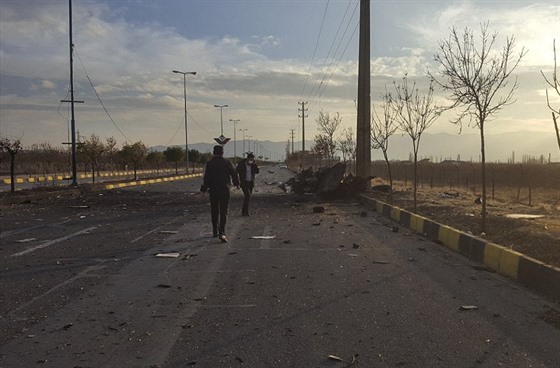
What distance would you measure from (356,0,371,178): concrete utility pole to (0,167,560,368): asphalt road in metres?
14.9

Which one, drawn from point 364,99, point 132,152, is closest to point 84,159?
point 132,152

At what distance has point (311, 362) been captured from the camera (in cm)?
445

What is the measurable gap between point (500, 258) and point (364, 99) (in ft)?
60.3

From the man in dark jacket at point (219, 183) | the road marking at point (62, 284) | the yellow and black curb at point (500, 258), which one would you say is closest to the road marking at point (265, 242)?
the man in dark jacket at point (219, 183)

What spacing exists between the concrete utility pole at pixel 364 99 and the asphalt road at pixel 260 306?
14.9 metres

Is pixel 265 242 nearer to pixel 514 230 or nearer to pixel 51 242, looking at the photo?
pixel 51 242

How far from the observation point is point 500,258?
8523 millimetres

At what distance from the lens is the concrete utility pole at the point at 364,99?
26141mm

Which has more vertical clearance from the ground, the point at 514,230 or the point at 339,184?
the point at 339,184

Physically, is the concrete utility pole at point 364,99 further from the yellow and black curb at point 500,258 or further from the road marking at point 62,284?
the road marking at point 62,284

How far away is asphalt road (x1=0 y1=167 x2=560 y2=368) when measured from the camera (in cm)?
464

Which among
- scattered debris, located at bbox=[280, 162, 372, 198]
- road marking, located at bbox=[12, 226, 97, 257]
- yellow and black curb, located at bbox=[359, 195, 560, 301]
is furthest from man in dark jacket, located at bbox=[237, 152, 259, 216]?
scattered debris, located at bbox=[280, 162, 372, 198]

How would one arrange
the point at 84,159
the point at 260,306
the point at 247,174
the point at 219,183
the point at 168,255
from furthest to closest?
the point at 84,159, the point at 247,174, the point at 219,183, the point at 168,255, the point at 260,306

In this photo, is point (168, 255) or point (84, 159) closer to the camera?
point (168, 255)
